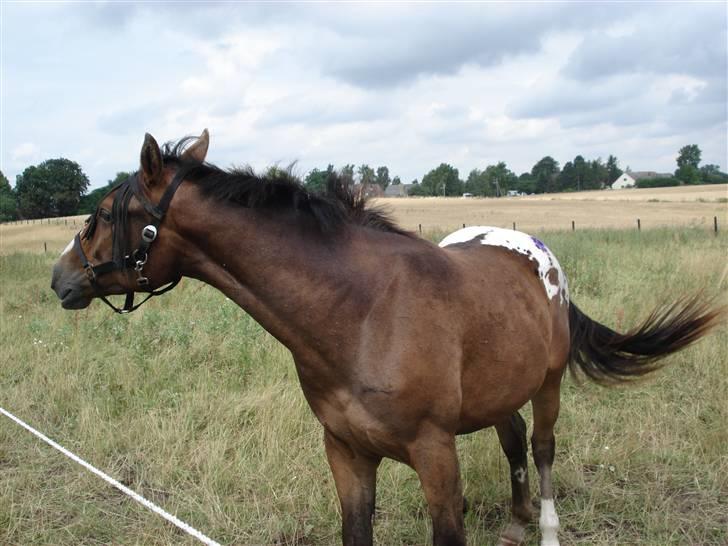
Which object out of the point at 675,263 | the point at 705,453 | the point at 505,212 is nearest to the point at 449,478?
the point at 705,453

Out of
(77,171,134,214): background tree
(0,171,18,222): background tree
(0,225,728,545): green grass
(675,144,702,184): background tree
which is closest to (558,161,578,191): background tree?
(675,144,702,184): background tree

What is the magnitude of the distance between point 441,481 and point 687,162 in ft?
356

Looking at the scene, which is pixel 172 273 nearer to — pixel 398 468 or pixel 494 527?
pixel 398 468

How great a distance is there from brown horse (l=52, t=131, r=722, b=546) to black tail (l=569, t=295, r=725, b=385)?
152cm

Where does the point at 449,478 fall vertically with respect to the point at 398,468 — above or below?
above

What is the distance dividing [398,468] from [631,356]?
1797mm

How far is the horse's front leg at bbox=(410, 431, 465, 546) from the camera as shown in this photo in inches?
93.1

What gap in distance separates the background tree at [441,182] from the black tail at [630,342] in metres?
88.4

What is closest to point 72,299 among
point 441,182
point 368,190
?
point 368,190

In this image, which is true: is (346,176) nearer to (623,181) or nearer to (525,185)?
(525,185)

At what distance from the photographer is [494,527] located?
147 inches

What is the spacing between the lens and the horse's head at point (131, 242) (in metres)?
Result: 2.34

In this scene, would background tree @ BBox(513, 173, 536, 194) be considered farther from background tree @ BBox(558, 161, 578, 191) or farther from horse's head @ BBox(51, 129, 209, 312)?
horse's head @ BBox(51, 129, 209, 312)

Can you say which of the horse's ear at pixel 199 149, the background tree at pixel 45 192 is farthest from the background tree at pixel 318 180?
the background tree at pixel 45 192
